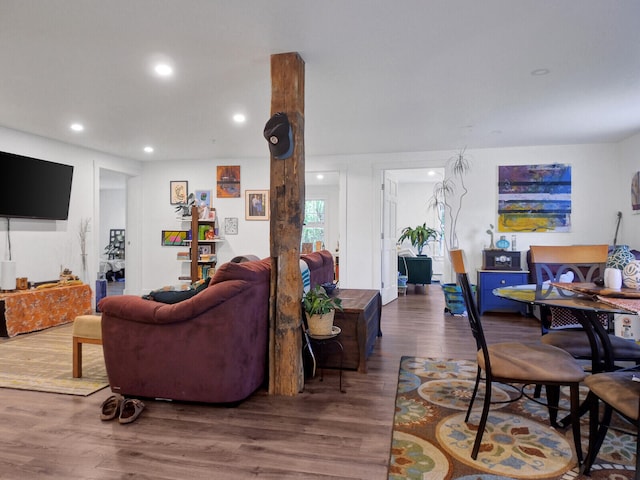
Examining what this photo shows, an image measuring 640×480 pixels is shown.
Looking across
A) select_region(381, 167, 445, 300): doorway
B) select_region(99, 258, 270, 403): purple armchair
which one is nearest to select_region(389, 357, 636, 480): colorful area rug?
select_region(99, 258, 270, 403): purple armchair

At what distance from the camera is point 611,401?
1.70 meters

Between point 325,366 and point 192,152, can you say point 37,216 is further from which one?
point 325,366

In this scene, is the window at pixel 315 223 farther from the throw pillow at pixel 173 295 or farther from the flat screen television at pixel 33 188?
the throw pillow at pixel 173 295

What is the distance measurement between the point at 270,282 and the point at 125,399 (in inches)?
47.4

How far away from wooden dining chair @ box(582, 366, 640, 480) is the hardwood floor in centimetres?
96

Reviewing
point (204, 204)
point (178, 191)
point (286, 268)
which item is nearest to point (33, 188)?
point (178, 191)

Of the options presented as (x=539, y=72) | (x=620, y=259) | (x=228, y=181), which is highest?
(x=539, y=72)

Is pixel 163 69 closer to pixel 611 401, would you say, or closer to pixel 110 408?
pixel 110 408

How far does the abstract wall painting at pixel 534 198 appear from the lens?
19.4 feet

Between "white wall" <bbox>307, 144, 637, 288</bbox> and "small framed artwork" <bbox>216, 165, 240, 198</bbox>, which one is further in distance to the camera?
"small framed artwork" <bbox>216, 165, 240, 198</bbox>

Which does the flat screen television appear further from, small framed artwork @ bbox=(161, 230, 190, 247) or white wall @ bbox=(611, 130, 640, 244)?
white wall @ bbox=(611, 130, 640, 244)

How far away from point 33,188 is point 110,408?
160 inches

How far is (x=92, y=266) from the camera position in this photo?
6348 millimetres

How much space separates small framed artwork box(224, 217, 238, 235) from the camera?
7.22 metres
